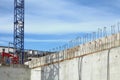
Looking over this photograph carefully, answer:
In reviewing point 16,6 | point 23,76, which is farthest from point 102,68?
point 16,6

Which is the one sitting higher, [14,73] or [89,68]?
[89,68]

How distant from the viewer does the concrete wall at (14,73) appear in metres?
30.2

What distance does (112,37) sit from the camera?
20797mm

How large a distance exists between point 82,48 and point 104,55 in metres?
3.38

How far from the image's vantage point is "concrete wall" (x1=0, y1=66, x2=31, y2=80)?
30.2 metres

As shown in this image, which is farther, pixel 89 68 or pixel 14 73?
pixel 14 73

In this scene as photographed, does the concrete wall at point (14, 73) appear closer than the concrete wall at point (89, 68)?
No

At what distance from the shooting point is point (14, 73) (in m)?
30.5

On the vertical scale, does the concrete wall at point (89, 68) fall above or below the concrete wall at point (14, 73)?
above

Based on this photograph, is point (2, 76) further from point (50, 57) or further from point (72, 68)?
point (72, 68)

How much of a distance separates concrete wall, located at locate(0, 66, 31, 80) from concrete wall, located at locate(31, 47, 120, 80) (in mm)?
1839

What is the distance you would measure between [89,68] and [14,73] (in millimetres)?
9786

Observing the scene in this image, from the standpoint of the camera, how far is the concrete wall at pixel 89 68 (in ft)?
65.3

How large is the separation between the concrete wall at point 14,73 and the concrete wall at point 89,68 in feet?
6.03
